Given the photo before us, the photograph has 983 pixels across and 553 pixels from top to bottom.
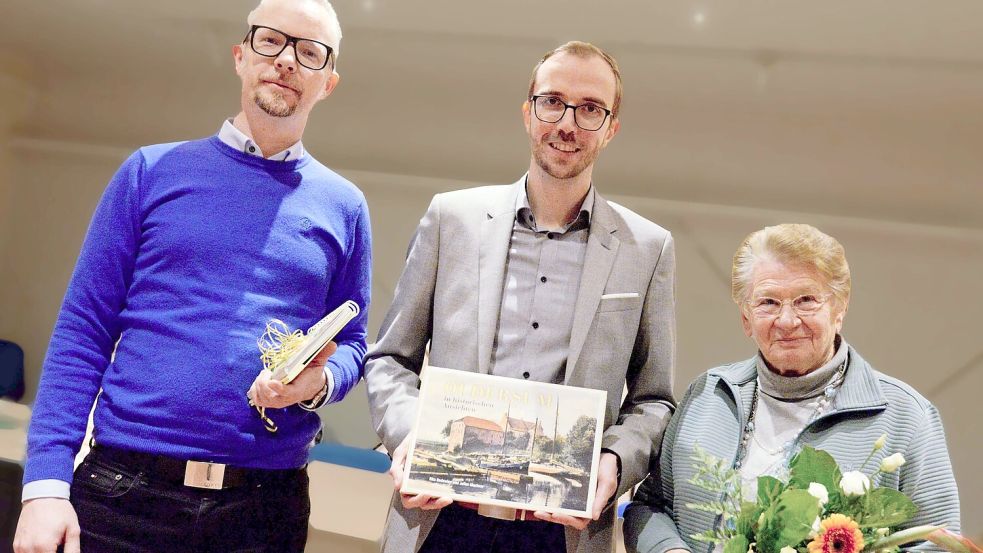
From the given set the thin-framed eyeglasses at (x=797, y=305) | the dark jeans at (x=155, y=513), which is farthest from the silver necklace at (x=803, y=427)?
the dark jeans at (x=155, y=513)

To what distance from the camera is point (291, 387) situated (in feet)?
6.40

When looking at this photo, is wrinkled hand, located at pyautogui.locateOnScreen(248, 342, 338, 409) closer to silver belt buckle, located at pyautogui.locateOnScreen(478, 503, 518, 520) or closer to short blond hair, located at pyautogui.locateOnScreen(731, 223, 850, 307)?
silver belt buckle, located at pyautogui.locateOnScreen(478, 503, 518, 520)

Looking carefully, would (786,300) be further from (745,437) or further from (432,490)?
(432,490)

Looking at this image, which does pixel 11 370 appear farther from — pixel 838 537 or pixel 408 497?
pixel 838 537

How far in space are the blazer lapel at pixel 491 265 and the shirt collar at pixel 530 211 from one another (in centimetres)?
1

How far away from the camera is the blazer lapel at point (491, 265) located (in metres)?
1.98

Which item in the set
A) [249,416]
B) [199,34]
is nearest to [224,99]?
[199,34]

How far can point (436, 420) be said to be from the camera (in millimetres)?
1810

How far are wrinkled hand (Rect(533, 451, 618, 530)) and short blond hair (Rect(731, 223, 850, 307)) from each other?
474 mm

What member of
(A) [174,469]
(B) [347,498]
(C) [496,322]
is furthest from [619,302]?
(B) [347,498]

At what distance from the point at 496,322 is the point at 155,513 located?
2.77 feet

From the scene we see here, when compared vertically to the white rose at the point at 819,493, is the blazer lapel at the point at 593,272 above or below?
above

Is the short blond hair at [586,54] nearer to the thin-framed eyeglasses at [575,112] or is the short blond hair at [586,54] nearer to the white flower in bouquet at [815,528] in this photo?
the thin-framed eyeglasses at [575,112]

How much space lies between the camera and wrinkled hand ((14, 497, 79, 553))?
6.10ft
